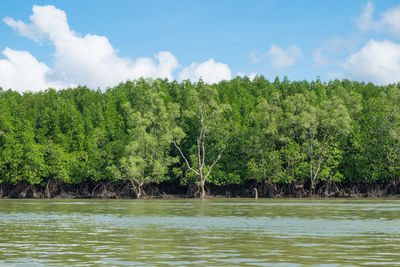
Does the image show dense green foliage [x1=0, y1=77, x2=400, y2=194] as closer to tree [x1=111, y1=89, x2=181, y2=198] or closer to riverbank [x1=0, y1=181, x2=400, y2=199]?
tree [x1=111, y1=89, x2=181, y2=198]

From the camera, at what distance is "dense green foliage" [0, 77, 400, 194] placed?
89.8 meters

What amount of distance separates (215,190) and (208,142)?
27.4 feet

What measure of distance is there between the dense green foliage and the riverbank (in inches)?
54.8

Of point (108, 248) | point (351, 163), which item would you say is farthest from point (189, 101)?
point (108, 248)

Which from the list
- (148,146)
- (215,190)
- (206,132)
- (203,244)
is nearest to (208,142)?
(206,132)

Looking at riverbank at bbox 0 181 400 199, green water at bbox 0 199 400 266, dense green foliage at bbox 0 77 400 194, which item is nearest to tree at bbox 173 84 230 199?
dense green foliage at bbox 0 77 400 194

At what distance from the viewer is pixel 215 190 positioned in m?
96.6

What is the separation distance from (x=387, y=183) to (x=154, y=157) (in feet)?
113

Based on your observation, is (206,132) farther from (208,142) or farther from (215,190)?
(215,190)

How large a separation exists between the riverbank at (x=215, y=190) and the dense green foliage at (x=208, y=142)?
139 cm

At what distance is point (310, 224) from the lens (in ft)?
102

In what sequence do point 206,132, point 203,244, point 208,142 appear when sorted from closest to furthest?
point 203,244 < point 206,132 < point 208,142

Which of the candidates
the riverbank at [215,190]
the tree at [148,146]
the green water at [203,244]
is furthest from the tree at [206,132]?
the green water at [203,244]

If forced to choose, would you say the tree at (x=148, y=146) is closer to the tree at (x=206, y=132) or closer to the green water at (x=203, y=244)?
the tree at (x=206, y=132)
